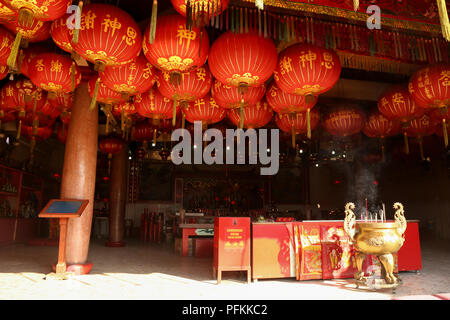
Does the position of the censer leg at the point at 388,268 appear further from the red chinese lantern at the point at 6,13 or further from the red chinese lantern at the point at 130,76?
the red chinese lantern at the point at 6,13

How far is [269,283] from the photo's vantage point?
3.57 m

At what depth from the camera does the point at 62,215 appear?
3545mm

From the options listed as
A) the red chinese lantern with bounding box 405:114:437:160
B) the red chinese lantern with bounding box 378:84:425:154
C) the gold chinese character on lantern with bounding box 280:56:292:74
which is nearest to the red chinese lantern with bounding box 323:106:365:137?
the red chinese lantern with bounding box 378:84:425:154

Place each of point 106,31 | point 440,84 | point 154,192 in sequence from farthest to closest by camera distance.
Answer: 1. point 154,192
2. point 440,84
3. point 106,31

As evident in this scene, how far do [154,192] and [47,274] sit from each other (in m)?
6.29

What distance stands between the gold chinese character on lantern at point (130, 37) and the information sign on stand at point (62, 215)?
208 cm

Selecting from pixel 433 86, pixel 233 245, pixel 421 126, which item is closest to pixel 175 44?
pixel 233 245

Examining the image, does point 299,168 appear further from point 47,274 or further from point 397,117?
point 47,274

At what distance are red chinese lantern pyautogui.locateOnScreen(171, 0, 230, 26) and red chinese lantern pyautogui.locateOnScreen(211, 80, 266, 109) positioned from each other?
1.11m

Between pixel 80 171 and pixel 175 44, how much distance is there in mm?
2335

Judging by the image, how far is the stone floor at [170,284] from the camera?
2.89m

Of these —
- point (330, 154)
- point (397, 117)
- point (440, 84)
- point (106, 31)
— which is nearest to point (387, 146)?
point (330, 154)

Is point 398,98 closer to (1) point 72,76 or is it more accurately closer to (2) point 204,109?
(2) point 204,109

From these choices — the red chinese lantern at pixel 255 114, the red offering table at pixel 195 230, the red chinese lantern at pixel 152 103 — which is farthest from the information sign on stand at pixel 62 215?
the red offering table at pixel 195 230
